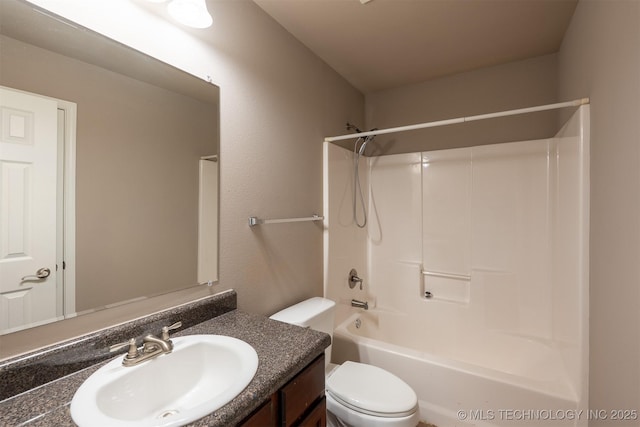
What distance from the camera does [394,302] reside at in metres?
2.53

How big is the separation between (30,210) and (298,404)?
960 mm

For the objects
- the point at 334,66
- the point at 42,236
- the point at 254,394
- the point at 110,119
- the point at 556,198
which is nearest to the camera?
the point at 254,394

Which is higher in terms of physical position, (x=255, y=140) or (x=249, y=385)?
(x=255, y=140)

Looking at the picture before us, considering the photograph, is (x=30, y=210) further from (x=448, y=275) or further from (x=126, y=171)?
(x=448, y=275)

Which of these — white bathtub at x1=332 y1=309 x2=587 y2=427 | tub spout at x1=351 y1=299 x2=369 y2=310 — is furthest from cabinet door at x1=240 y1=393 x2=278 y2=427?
tub spout at x1=351 y1=299 x2=369 y2=310

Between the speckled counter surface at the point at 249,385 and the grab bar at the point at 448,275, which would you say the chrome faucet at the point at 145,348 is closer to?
the speckled counter surface at the point at 249,385

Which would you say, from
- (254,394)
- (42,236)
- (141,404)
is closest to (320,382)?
(254,394)

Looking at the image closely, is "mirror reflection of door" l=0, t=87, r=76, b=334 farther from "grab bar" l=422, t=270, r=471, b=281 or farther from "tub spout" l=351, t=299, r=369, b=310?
"grab bar" l=422, t=270, r=471, b=281

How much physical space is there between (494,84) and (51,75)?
2.73m

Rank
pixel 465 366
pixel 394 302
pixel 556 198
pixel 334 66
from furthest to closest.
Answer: pixel 394 302
pixel 334 66
pixel 556 198
pixel 465 366

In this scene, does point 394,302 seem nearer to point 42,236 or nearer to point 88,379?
point 88,379

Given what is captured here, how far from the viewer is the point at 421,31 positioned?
180cm

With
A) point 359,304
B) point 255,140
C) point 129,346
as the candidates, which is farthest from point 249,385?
point 359,304

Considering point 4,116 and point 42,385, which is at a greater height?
point 4,116
